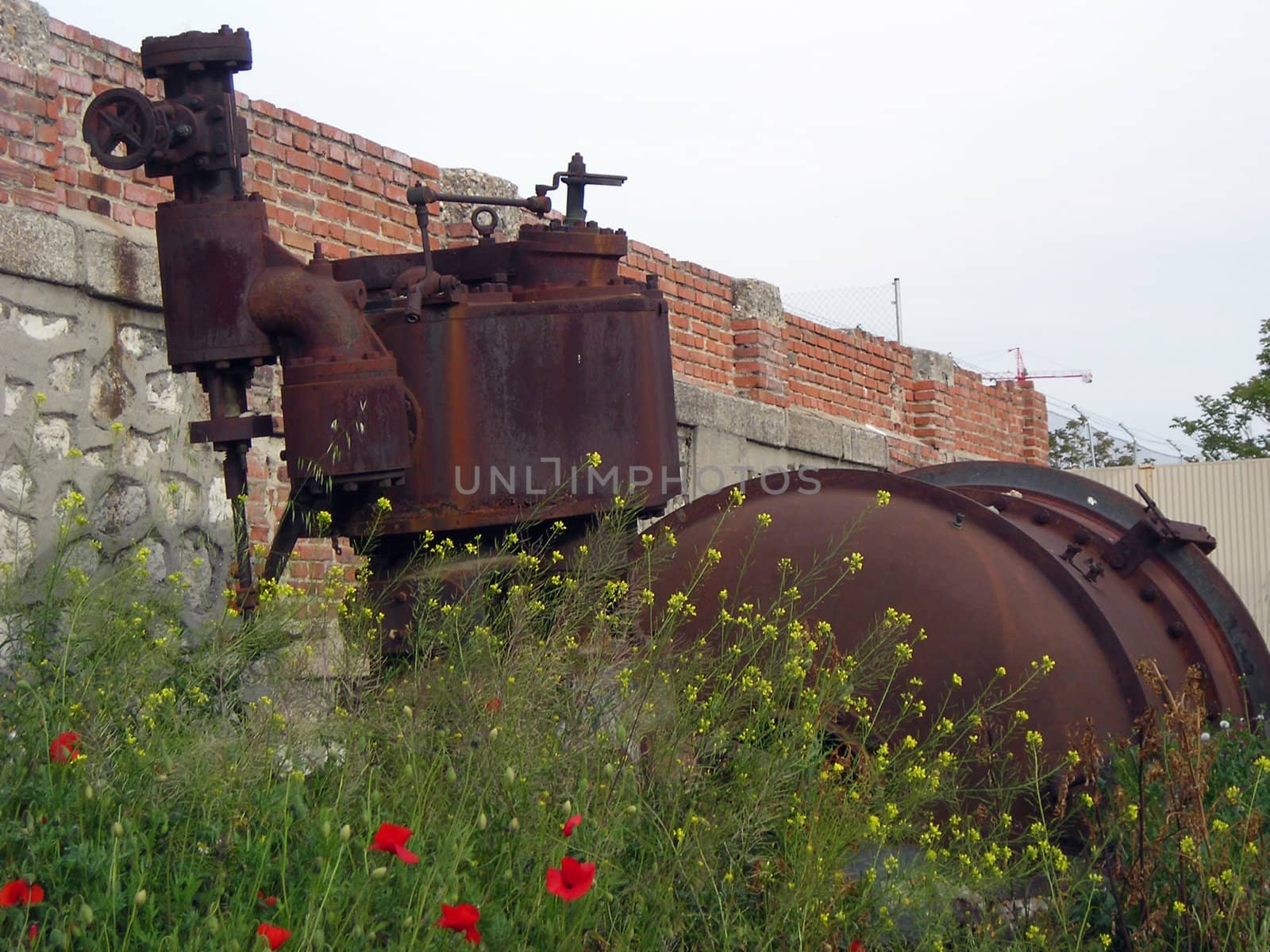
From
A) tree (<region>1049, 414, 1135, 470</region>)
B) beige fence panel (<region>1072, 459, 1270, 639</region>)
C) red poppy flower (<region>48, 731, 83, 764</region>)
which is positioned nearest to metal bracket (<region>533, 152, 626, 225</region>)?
red poppy flower (<region>48, 731, 83, 764</region>)

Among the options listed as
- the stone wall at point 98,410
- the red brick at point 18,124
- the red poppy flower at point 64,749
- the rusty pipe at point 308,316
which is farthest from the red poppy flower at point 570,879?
the red brick at point 18,124

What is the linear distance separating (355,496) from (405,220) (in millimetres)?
2517

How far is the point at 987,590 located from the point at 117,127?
2791 mm

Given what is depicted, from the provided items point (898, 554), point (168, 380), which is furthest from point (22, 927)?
point (168, 380)

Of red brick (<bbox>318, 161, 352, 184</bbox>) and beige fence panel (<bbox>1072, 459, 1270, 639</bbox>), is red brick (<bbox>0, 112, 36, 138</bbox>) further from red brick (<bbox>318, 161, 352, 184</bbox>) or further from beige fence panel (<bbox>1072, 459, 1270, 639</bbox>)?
beige fence panel (<bbox>1072, 459, 1270, 639</bbox>)

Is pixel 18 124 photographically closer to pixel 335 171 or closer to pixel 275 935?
pixel 335 171

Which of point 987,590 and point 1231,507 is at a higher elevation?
point 1231,507

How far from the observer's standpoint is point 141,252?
5078 millimetres

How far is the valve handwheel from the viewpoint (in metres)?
4.08

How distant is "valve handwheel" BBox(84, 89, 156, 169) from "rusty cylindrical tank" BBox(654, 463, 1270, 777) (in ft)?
6.33

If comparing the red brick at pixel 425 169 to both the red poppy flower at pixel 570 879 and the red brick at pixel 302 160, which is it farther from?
the red poppy flower at pixel 570 879

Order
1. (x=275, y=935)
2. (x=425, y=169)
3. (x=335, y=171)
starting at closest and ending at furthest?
(x=275, y=935) < (x=335, y=171) < (x=425, y=169)

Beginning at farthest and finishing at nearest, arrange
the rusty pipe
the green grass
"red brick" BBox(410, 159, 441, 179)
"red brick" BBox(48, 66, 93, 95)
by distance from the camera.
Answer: "red brick" BBox(410, 159, 441, 179) → "red brick" BBox(48, 66, 93, 95) → the rusty pipe → the green grass

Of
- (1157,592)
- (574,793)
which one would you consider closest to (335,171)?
(1157,592)
